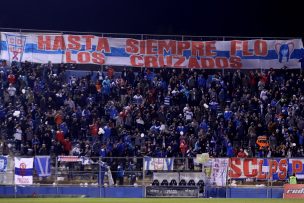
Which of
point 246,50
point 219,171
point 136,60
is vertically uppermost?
point 246,50

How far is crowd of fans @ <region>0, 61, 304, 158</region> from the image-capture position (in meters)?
33.2

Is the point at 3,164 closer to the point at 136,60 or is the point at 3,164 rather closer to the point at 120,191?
the point at 120,191

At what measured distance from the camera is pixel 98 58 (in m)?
39.5

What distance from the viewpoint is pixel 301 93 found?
38.2 metres

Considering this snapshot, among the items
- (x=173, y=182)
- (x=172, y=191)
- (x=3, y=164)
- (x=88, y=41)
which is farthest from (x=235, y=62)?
(x=3, y=164)

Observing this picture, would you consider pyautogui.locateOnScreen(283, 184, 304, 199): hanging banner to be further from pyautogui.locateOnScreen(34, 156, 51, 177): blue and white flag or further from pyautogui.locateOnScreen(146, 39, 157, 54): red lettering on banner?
pyautogui.locateOnScreen(146, 39, 157, 54): red lettering on banner

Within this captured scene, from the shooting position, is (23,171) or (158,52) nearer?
(23,171)

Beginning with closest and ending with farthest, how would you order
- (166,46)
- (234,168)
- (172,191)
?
(172,191)
(234,168)
(166,46)

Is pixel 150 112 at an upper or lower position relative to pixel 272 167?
upper

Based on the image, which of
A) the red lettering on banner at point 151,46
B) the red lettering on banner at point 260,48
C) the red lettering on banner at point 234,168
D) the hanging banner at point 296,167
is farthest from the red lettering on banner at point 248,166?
the red lettering on banner at point 151,46

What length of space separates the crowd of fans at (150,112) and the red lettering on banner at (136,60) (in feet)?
1.52

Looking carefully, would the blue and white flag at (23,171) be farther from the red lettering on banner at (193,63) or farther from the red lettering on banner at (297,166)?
the red lettering on banner at (193,63)

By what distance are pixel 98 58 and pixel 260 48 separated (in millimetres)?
9773

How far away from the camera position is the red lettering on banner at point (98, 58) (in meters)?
39.5
